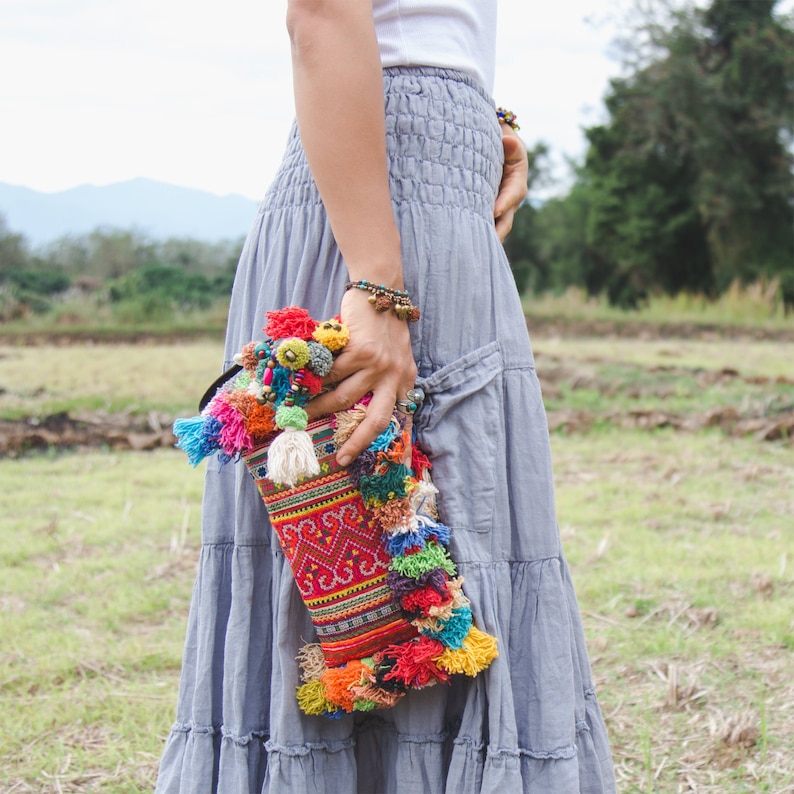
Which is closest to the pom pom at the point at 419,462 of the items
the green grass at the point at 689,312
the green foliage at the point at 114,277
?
the green foliage at the point at 114,277

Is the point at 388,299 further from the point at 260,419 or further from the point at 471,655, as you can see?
the point at 471,655

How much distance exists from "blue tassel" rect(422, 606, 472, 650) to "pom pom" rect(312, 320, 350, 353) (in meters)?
0.37

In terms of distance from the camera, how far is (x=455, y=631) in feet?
3.74

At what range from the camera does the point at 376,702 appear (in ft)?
3.79

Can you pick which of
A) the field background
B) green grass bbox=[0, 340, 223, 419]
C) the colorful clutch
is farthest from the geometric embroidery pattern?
green grass bbox=[0, 340, 223, 419]

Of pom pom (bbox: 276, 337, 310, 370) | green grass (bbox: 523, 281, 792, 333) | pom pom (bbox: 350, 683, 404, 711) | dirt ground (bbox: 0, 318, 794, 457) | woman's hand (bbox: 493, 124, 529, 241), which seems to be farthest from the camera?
green grass (bbox: 523, 281, 792, 333)

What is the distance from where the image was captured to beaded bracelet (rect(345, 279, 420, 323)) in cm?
111

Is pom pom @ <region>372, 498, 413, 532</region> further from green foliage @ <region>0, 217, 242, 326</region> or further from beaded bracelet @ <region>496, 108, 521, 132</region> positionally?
green foliage @ <region>0, 217, 242, 326</region>

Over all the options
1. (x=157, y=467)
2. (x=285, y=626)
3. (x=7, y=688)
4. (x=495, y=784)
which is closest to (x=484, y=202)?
(x=285, y=626)

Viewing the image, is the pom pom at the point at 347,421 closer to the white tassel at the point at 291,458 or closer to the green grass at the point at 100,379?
the white tassel at the point at 291,458

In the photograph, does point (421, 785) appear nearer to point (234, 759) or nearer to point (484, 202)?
point (234, 759)

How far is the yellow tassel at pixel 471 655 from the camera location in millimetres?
1128

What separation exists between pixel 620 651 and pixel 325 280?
1514 mm

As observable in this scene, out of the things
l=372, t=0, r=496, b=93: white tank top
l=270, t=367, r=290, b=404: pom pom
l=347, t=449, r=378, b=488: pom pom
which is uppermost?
l=372, t=0, r=496, b=93: white tank top
